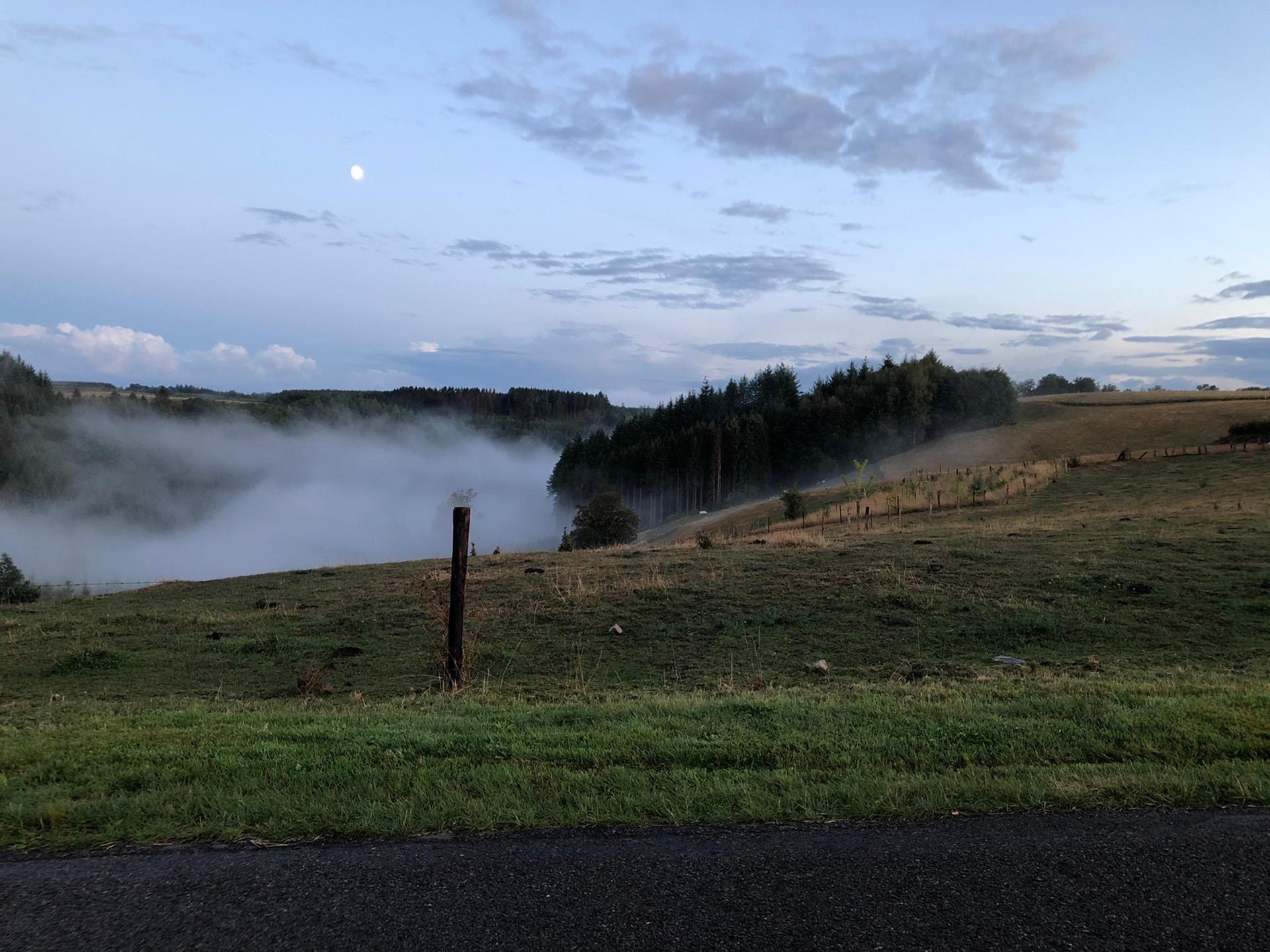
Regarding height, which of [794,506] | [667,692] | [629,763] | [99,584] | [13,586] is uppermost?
[629,763]

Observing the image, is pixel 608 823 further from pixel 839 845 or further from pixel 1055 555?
pixel 1055 555

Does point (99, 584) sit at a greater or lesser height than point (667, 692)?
lesser

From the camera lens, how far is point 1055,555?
19047 millimetres

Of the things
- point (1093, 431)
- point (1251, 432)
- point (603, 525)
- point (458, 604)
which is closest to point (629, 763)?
point (458, 604)

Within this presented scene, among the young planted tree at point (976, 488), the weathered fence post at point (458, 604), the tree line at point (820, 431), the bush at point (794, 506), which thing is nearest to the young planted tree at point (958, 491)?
the young planted tree at point (976, 488)

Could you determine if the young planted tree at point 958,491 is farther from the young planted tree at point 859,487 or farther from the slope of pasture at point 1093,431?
the slope of pasture at point 1093,431

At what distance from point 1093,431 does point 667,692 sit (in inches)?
3136

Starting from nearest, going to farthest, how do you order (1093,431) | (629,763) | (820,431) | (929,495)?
(629,763) → (929,495) → (1093,431) → (820,431)

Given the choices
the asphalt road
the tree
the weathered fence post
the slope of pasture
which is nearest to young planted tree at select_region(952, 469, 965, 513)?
the tree

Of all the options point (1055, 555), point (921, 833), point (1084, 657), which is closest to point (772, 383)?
point (1055, 555)

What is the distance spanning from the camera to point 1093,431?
7644 cm

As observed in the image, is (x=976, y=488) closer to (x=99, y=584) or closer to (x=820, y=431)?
(x=99, y=584)

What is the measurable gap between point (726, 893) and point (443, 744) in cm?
347

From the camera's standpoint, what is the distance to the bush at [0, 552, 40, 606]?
31.2 meters
